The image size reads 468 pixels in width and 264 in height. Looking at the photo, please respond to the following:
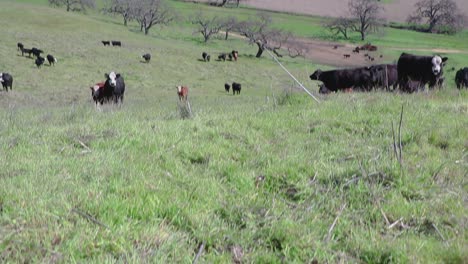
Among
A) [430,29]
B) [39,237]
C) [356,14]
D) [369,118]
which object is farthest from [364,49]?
[39,237]

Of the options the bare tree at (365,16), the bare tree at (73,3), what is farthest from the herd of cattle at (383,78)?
the bare tree at (365,16)

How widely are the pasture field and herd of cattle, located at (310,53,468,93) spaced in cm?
527

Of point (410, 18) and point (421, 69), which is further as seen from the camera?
point (410, 18)

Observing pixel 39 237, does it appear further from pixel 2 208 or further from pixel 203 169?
pixel 203 169

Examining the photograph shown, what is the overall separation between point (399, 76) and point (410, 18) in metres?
106

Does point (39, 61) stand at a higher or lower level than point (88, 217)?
lower

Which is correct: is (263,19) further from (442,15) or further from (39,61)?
(442,15)

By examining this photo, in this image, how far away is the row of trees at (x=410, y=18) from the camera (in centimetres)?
9119

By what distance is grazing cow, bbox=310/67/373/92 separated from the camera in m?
18.4

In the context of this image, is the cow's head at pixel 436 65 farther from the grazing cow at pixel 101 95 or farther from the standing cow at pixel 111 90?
the grazing cow at pixel 101 95

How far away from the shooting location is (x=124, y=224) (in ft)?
10.6

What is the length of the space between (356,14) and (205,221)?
321 feet

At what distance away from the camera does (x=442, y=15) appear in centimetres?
10362

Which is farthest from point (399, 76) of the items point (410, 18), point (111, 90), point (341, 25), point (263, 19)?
point (410, 18)
